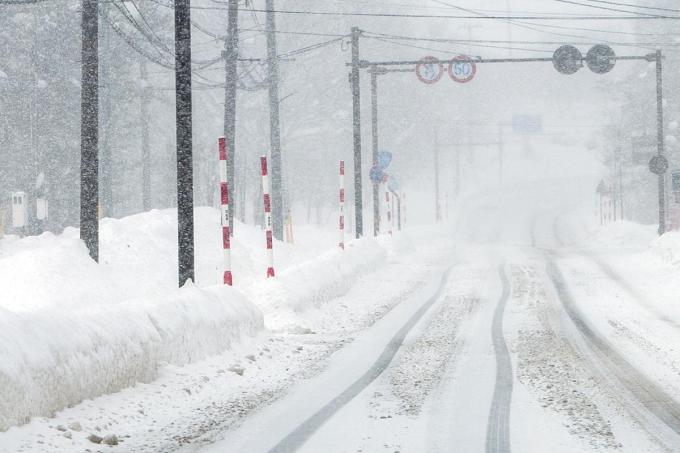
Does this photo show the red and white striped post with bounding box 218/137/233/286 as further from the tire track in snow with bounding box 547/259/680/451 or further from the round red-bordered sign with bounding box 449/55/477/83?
the round red-bordered sign with bounding box 449/55/477/83

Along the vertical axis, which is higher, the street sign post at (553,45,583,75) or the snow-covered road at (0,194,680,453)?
the street sign post at (553,45,583,75)

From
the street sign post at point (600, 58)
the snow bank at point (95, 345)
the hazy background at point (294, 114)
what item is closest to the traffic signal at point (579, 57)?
the street sign post at point (600, 58)

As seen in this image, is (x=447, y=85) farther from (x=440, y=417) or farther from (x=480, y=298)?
(x=440, y=417)

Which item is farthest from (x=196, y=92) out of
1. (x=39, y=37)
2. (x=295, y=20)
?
(x=39, y=37)

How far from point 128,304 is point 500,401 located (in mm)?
3154

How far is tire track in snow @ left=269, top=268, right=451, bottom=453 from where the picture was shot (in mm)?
5512

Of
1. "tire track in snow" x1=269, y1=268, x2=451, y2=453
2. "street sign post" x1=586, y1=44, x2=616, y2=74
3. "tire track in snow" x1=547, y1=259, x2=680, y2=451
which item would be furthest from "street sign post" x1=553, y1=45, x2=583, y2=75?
"tire track in snow" x1=269, y1=268, x2=451, y2=453

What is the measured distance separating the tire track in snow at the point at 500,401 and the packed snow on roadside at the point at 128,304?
99.1 inches

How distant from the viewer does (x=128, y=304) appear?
25.5 feet

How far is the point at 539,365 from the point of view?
827 cm

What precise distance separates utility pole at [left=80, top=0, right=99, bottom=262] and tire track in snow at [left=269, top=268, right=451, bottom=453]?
7.53 metres

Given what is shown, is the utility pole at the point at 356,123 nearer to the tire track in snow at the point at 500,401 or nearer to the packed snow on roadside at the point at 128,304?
the packed snow on roadside at the point at 128,304

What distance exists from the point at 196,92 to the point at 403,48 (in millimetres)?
18017

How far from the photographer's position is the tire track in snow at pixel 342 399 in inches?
217
